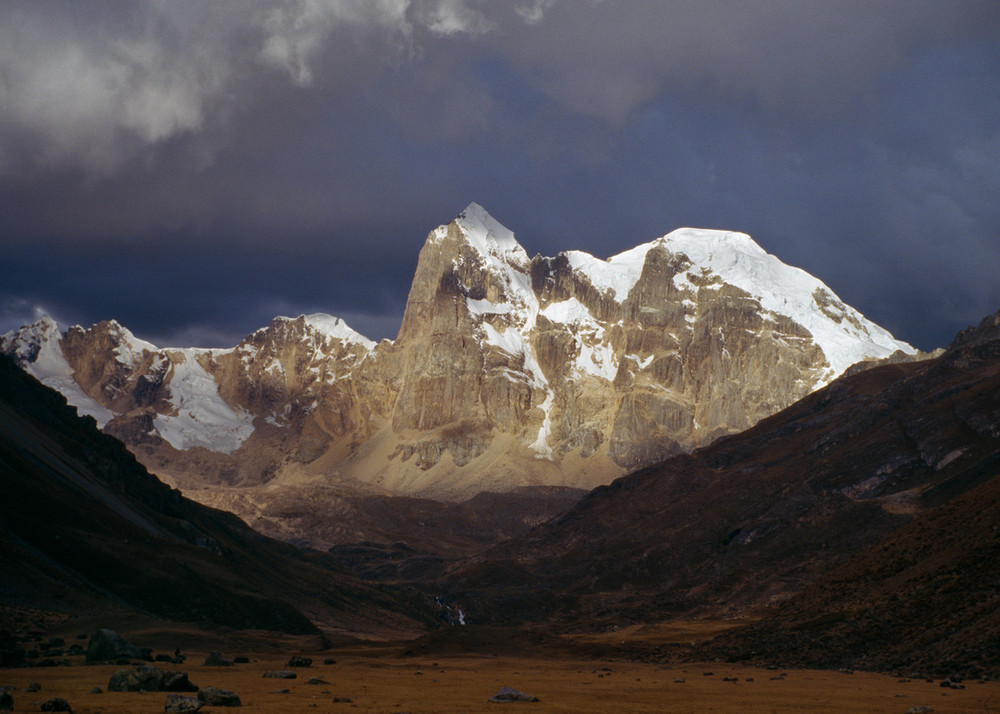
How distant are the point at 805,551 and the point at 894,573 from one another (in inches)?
2749

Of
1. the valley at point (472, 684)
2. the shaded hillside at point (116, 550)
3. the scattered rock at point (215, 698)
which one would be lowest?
the valley at point (472, 684)

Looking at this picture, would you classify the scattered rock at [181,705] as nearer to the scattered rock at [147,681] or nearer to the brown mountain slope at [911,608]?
the scattered rock at [147,681]

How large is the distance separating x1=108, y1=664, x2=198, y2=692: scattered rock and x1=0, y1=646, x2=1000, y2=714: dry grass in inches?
43.7

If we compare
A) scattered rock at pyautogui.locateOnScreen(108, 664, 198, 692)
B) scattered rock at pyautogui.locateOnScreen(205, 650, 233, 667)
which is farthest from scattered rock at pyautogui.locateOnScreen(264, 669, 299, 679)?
scattered rock at pyautogui.locateOnScreen(108, 664, 198, 692)

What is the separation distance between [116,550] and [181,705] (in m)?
73.1

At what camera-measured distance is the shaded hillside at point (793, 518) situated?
144m

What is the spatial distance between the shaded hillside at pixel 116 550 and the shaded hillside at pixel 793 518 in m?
31.6

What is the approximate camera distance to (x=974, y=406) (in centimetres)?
16288

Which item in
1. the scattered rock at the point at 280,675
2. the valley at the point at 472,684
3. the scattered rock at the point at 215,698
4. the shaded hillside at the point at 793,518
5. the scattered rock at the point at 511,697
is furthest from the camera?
the shaded hillside at the point at 793,518

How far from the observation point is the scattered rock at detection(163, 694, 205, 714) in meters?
36.2

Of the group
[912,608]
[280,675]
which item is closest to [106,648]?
[280,675]

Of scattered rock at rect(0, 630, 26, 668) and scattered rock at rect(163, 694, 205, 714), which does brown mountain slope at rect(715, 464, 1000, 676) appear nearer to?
scattered rock at rect(163, 694, 205, 714)

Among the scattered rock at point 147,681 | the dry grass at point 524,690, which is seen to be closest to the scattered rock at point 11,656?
the dry grass at point 524,690

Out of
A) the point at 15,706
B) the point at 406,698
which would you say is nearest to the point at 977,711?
the point at 406,698
